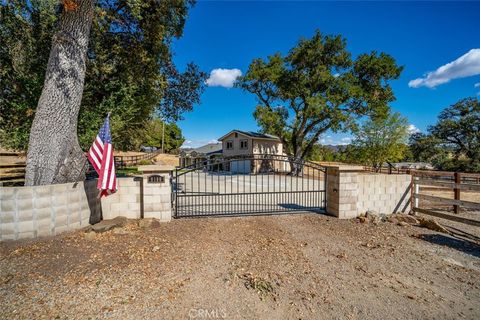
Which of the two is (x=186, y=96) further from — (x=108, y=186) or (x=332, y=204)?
(x=332, y=204)

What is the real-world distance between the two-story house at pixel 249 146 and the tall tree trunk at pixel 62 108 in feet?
58.6

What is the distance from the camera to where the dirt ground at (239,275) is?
105 inches

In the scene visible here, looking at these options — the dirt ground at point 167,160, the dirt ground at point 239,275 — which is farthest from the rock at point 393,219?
the dirt ground at point 167,160

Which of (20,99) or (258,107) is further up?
(258,107)

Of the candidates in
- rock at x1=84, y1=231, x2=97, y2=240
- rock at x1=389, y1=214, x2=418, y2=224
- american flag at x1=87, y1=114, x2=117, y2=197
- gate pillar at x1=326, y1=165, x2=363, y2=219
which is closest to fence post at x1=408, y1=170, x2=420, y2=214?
rock at x1=389, y1=214, x2=418, y2=224

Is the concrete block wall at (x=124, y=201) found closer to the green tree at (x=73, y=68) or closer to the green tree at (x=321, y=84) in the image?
the green tree at (x=73, y=68)

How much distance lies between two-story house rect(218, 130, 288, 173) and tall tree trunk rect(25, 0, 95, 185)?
17863 millimetres

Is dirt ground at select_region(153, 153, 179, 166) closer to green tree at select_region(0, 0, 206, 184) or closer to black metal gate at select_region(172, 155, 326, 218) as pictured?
black metal gate at select_region(172, 155, 326, 218)

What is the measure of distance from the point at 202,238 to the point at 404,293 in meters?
3.56

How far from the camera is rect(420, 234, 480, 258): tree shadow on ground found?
4.48 m

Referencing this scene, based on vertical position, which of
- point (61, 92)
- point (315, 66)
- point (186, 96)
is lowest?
point (61, 92)

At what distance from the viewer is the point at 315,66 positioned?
1905 cm

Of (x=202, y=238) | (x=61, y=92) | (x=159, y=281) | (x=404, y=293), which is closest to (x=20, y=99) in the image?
(x=61, y=92)

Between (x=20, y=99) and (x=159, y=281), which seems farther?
(x=20, y=99)
